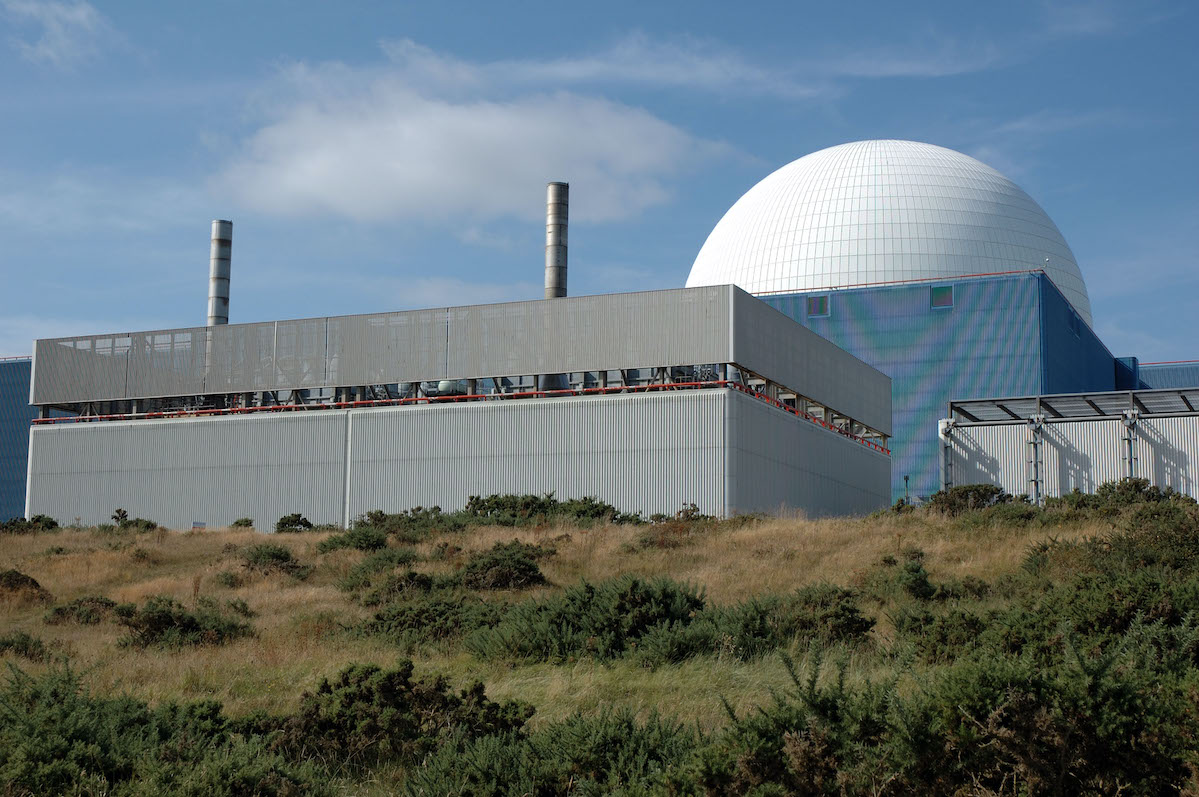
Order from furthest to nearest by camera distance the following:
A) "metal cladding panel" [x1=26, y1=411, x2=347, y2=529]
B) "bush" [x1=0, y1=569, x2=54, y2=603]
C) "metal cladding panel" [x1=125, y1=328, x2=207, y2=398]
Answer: "metal cladding panel" [x1=125, y1=328, x2=207, y2=398] < "metal cladding panel" [x1=26, y1=411, x2=347, y2=529] < "bush" [x1=0, y1=569, x2=54, y2=603]

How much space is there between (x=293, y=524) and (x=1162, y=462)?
2928 centimetres

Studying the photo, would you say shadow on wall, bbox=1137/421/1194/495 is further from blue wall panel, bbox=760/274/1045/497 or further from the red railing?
blue wall panel, bbox=760/274/1045/497

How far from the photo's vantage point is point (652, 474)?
3722 centimetres

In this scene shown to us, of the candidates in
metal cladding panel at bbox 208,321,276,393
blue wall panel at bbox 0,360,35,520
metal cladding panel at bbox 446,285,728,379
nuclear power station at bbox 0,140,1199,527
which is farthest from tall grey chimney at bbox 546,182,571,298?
blue wall panel at bbox 0,360,35,520

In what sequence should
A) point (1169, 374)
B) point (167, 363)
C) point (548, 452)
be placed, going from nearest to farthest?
point (548, 452) < point (167, 363) < point (1169, 374)

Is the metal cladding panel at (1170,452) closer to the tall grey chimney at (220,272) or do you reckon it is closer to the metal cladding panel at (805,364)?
the metal cladding panel at (805,364)

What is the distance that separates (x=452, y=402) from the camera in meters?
40.7

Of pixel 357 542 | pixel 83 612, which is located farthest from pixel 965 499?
pixel 83 612

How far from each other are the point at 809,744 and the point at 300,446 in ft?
122

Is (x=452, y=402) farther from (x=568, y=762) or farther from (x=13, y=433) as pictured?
(x=13, y=433)

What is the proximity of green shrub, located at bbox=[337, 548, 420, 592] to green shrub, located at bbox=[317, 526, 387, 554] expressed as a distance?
1743 millimetres

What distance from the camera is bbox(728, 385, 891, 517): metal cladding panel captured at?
121ft

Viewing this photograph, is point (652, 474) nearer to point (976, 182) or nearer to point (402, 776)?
point (402, 776)

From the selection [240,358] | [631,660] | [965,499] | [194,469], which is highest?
[240,358]
